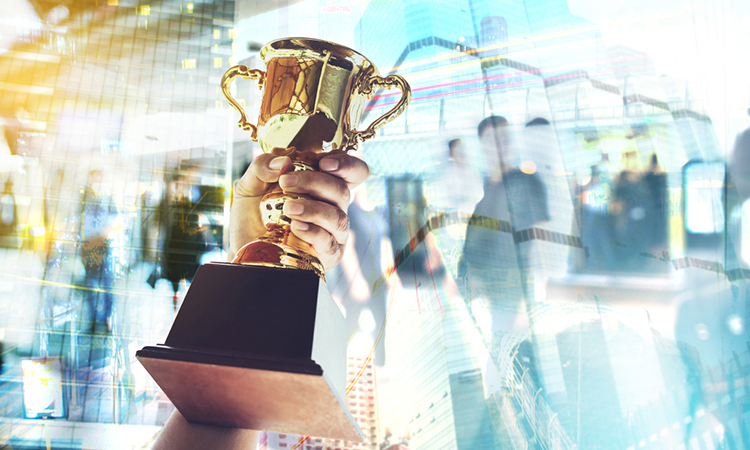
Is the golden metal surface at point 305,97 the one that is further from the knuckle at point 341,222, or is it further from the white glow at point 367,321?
the white glow at point 367,321

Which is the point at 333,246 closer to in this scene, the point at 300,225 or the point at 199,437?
the point at 300,225

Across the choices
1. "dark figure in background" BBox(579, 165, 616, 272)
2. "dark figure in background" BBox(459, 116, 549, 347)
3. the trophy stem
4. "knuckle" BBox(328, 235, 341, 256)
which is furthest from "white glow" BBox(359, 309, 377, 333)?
the trophy stem

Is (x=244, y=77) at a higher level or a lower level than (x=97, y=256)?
lower

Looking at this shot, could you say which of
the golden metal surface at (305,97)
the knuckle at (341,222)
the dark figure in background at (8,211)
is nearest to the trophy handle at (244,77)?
the golden metal surface at (305,97)

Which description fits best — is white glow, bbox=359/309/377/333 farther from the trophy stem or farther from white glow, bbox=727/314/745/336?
white glow, bbox=727/314/745/336

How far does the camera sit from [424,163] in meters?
2.04

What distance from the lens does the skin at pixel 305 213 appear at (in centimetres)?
47

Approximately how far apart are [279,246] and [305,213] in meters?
0.06

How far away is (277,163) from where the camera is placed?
583mm

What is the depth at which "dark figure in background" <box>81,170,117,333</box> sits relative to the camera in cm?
307

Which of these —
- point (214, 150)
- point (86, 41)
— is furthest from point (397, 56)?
point (86, 41)

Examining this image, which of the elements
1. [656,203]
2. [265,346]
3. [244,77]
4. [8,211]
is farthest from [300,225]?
[8,211]

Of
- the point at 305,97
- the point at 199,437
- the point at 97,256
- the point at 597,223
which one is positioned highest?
the point at 97,256

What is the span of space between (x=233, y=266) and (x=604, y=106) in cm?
202
